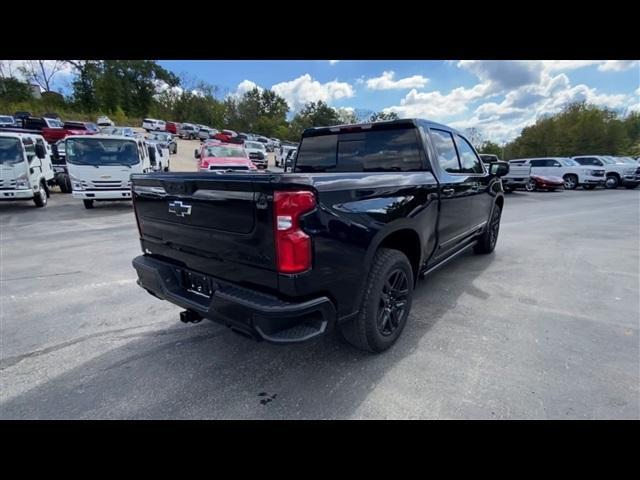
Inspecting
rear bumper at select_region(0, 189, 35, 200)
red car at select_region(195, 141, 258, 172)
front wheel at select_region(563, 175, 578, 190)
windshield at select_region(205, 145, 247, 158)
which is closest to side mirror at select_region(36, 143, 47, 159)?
rear bumper at select_region(0, 189, 35, 200)

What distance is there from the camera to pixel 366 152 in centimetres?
335

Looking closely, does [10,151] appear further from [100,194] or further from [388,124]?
[388,124]

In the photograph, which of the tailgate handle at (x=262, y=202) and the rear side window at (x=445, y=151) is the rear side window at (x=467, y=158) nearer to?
the rear side window at (x=445, y=151)

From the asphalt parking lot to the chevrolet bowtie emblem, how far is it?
1224 mm

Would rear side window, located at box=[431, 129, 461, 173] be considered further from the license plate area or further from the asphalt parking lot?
the license plate area

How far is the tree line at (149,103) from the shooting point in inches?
1801

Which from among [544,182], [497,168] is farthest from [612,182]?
[497,168]

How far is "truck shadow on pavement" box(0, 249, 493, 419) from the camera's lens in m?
2.10

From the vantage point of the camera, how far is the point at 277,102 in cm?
8044

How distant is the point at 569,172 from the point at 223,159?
790 inches

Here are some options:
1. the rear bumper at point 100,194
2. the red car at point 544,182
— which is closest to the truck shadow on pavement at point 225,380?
the rear bumper at point 100,194

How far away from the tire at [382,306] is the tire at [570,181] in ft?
72.5
